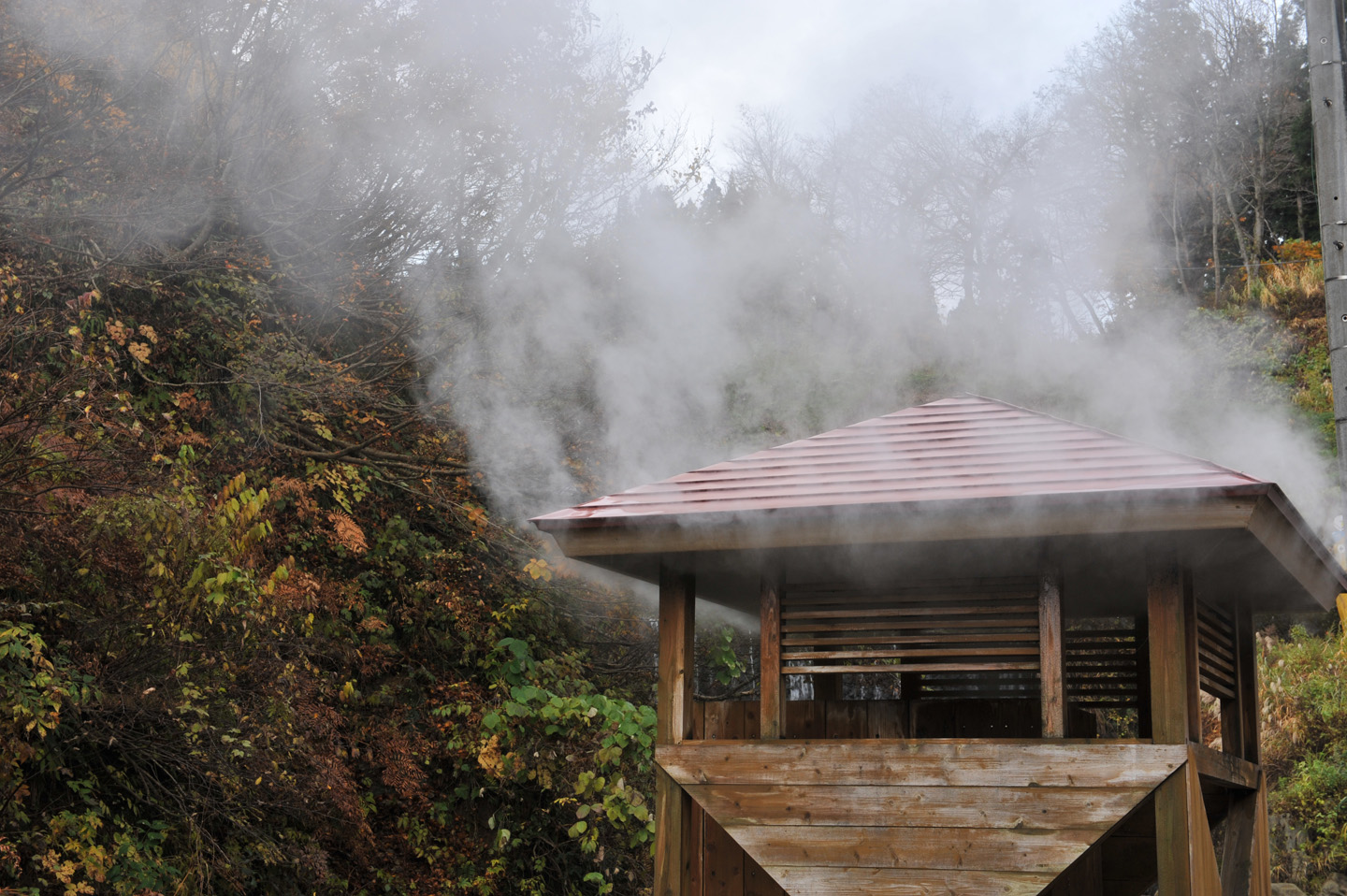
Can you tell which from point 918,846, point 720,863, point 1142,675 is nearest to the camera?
point 918,846

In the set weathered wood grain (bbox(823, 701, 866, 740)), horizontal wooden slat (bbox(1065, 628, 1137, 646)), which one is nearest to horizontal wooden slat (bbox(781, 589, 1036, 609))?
weathered wood grain (bbox(823, 701, 866, 740))

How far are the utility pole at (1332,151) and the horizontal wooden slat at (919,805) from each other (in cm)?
186

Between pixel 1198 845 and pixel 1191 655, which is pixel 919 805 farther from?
pixel 1191 655

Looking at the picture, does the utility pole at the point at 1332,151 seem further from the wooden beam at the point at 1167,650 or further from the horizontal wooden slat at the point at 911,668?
the horizontal wooden slat at the point at 911,668

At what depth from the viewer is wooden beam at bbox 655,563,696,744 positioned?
5398mm

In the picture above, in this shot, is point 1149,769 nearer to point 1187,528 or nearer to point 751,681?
point 1187,528

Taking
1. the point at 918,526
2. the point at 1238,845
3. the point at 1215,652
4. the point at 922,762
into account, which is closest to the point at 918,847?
the point at 922,762

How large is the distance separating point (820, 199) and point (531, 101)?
9.65ft

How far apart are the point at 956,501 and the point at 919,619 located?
0.90m

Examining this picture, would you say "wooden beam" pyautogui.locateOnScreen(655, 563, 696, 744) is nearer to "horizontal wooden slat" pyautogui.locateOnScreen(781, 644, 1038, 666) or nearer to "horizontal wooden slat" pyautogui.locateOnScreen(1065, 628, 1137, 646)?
"horizontal wooden slat" pyautogui.locateOnScreen(781, 644, 1038, 666)

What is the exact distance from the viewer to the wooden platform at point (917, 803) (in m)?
4.60

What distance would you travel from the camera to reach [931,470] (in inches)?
201

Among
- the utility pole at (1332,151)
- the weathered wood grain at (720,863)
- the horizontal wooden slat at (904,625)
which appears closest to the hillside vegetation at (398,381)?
the weathered wood grain at (720,863)

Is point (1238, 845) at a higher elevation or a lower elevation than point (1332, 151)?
lower
